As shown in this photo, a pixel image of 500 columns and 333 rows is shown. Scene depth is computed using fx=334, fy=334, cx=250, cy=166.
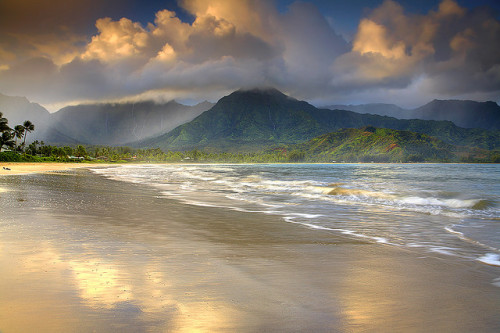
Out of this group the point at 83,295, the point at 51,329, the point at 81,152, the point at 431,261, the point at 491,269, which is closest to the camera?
the point at 51,329

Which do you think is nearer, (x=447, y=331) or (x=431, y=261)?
(x=447, y=331)

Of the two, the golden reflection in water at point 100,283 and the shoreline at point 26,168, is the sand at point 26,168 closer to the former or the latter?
the shoreline at point 26,168

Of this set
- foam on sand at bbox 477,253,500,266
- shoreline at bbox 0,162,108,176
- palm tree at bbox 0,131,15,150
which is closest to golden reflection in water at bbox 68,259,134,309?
foam on sand at bbox 477,253,500,266

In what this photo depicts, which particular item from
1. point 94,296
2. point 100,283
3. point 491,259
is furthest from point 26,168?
point 491,259

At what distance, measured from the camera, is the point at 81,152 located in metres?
198

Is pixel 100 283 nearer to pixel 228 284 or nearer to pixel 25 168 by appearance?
pixel 228 284

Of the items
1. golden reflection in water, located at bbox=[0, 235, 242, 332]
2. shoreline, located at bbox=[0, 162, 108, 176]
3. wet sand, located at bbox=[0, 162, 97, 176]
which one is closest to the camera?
golden reflection in water, located at bbox=[0, 235, 242, 332]

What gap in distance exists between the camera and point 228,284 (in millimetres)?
6297

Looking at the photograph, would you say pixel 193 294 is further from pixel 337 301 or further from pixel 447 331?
pixel 447 331

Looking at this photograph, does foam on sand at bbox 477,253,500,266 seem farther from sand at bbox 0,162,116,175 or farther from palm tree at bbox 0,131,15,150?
palm tree at bbox 0,131,15,150

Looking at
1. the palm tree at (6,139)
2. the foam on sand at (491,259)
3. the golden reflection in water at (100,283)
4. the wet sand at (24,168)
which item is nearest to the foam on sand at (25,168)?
the wet sand at (24,168)

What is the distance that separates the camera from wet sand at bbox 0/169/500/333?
4.75 m

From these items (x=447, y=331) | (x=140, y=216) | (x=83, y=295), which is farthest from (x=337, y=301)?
(x=140, y=216)

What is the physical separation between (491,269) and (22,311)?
9431mm
